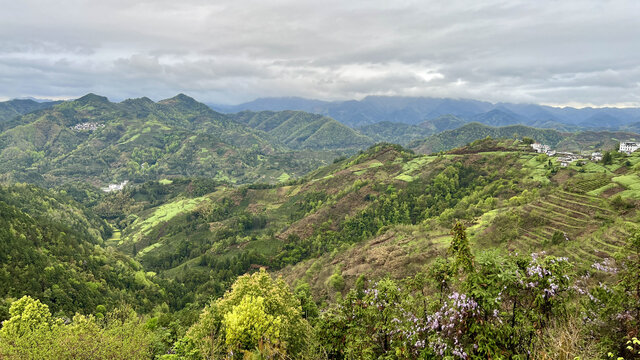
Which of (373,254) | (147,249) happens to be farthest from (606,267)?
(147,249)

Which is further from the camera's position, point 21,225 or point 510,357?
point 21,225

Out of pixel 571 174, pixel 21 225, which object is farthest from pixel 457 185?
pixel 21 225

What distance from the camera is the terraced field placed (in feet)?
116

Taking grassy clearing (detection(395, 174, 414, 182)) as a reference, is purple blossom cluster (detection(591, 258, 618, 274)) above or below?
above

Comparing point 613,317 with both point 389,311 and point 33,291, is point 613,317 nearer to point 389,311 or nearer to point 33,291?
point 389,311

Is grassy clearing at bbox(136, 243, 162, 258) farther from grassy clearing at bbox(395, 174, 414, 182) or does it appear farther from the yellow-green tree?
the yellow-green tree

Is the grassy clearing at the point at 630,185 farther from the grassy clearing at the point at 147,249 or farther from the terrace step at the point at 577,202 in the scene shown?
the grassy clearing at the point at 147,249

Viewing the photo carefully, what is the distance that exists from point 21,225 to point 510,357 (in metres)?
126

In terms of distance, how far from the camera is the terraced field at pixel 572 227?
35.4 metres

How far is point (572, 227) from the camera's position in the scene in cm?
4638

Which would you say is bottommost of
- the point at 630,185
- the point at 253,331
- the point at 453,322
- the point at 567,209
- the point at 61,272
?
the point at 61,272

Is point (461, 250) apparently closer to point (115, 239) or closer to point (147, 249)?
point (147, 249)

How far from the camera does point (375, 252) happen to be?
6831 centimetres

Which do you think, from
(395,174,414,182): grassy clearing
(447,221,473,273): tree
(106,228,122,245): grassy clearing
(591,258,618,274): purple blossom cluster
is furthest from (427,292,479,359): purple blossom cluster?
(106,228,122,245): grassy clearing
